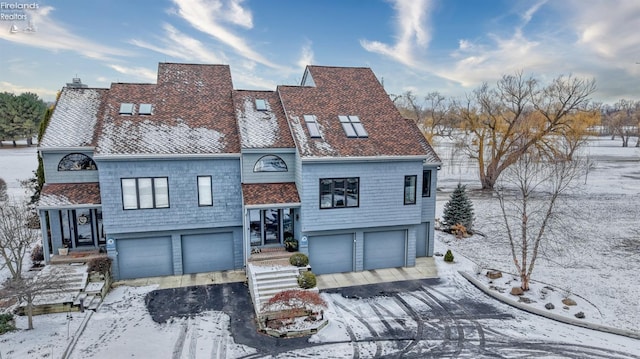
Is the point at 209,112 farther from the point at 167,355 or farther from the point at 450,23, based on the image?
the point at 450,23

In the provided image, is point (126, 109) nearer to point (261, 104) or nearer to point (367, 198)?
point (261, 104)

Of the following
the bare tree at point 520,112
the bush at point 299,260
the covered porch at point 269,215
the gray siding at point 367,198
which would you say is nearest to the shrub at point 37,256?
the covered porch at point 269,215

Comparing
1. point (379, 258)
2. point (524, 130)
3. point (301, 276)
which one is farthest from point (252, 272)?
point (524, 130)

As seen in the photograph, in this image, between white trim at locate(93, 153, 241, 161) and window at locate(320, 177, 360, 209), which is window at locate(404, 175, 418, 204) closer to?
window at locate(320, 177, 360, 209)

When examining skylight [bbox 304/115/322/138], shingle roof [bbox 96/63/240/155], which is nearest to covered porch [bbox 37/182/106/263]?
shingle roof [bbox 96/63/240/155]

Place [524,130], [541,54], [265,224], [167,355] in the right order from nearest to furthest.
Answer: [167,355]
[265,224]
[541,54]
[524,130]

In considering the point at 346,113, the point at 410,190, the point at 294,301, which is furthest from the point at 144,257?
the point at 410,190
